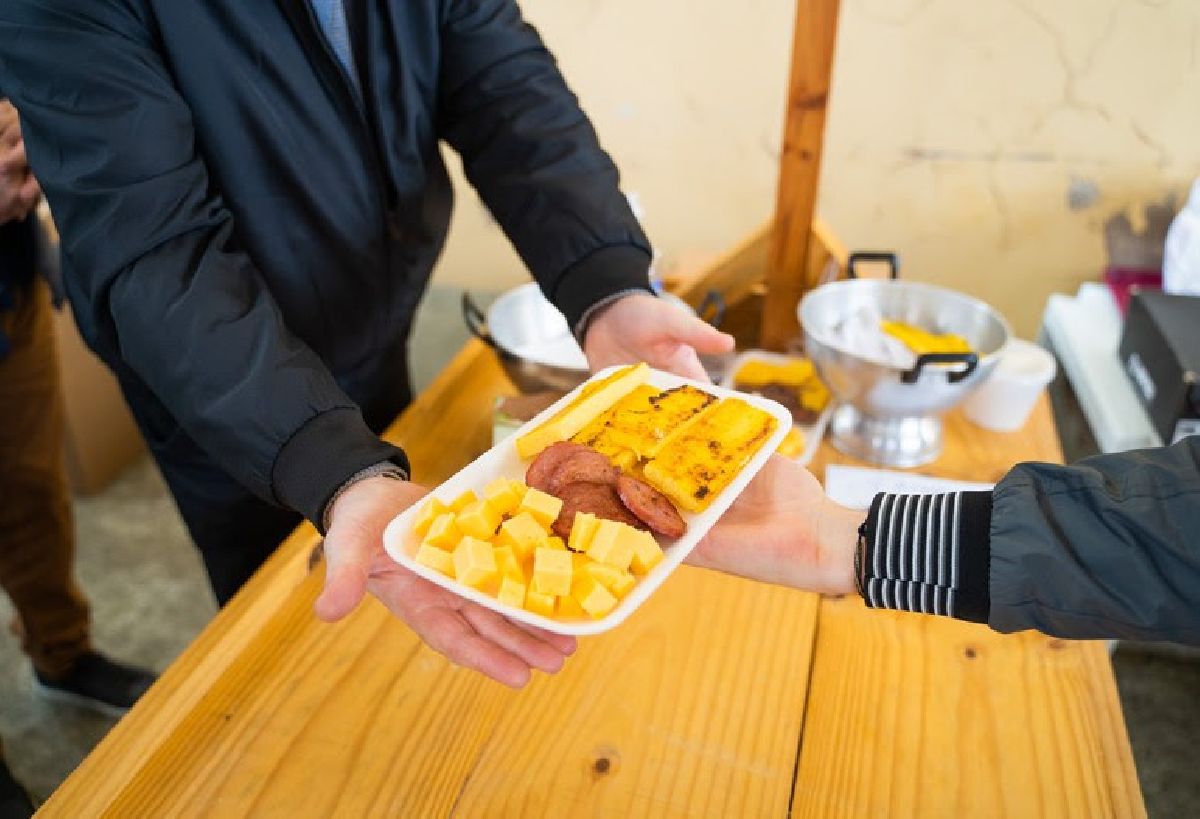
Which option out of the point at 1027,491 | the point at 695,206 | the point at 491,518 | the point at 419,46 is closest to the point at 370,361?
the point at 419,46

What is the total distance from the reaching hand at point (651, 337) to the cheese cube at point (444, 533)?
17.5 inches

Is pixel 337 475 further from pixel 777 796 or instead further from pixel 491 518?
pixel 777 796

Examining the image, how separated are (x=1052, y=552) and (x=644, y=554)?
0.35 m

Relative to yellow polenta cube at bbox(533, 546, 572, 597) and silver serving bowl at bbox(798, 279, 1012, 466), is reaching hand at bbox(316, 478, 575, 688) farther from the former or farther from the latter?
silver serving bowl at bbox(798, 279, 1012, 466)

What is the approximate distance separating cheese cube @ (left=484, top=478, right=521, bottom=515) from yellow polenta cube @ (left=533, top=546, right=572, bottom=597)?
3.7 inches

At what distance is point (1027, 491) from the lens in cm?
78

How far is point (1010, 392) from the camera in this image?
132 centimetres

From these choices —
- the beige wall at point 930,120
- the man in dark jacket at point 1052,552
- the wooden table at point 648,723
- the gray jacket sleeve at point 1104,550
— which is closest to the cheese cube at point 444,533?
the wooden table at point 648,723

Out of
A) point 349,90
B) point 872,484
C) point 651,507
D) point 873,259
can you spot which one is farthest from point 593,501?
point 873,259

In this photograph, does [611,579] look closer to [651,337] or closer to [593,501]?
[593,501]

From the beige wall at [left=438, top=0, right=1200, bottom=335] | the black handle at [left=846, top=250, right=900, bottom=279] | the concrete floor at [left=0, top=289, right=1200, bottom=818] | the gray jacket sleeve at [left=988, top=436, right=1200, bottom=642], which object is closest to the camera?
the gray jacket sleeve at [left=988, top=436, right=1200, bottom=642]

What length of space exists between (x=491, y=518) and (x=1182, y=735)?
170cm

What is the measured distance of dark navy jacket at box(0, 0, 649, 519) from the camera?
2.98 feet

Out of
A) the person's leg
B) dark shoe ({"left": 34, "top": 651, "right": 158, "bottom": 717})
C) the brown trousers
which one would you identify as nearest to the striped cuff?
the person's leg
